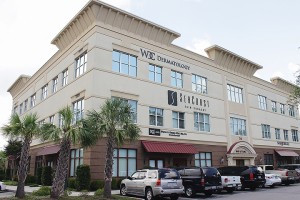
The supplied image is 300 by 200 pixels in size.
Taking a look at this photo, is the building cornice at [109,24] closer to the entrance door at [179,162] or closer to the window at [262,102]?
the entrance door at [179,162]

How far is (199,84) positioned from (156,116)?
795 centimetres

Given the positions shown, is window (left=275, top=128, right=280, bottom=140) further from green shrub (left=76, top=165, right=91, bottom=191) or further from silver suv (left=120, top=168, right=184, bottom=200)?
green shrub (left=76, top=165, right=91, bottom=191)

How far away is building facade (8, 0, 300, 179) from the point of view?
24.3 meters

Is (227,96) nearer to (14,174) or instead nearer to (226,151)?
(226,151)

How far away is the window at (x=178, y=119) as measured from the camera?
2846 centimetres

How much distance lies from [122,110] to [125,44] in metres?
10.0

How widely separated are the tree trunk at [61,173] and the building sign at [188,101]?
1435 centimetres

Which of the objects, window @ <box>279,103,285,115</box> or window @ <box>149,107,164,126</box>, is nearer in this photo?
window @ <box>149,107,164,126</box>

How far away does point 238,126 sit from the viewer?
1417 inches

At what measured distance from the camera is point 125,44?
2592cm

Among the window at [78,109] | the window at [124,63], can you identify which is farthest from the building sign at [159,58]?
the window at [78,109]

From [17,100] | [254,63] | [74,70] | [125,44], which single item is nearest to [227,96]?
[254,63]

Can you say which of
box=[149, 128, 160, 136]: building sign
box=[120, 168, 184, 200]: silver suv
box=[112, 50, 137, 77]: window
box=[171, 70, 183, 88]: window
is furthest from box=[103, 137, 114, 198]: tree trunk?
box=[171, 70, 183, 88]: window

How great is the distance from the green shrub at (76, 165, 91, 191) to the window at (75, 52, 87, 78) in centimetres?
889
